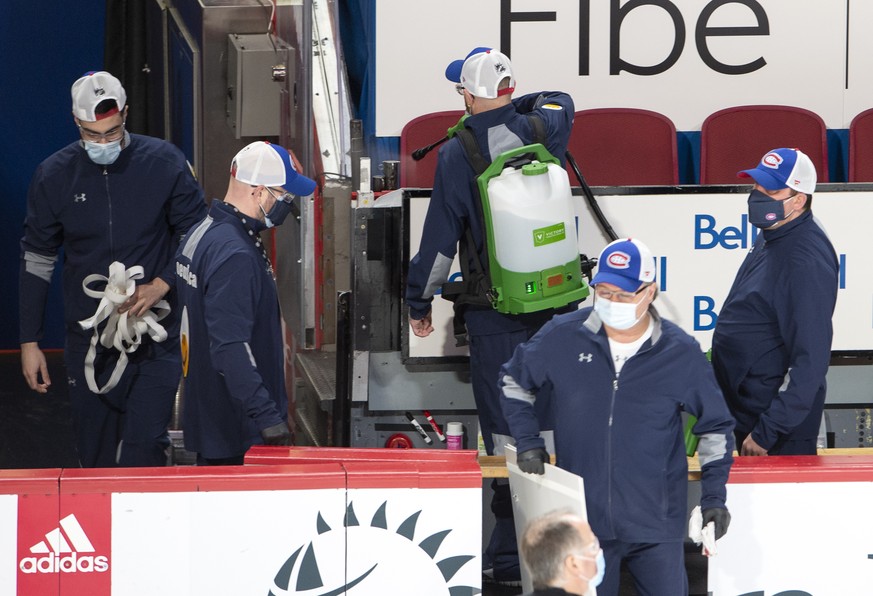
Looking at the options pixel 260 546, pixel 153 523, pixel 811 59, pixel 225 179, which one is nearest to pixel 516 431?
pixel 260 546

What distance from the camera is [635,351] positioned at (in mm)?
4980

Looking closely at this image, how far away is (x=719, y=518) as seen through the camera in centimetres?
489

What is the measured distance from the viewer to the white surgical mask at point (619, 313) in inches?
→ 195

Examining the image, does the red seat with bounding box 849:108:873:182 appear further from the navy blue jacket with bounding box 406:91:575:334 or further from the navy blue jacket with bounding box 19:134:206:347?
the navy blue jacket with bounding box 19:134:206:347

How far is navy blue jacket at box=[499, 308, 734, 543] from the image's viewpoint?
4.94 m

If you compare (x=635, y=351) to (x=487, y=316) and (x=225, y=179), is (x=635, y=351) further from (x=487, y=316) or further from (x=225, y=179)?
(x=225, y=179)

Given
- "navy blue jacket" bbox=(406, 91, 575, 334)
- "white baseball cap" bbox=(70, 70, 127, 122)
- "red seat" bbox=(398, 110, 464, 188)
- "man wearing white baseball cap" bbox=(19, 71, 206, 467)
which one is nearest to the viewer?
"navy blue jacket" bbox=(406, 91, 575, 334)

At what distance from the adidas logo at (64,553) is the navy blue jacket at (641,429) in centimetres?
171

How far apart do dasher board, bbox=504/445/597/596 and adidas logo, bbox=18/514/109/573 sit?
59.1 inches

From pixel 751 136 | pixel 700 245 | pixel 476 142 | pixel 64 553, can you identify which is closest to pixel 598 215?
pixel 700 245

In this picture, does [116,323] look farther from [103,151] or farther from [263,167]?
[263,167]

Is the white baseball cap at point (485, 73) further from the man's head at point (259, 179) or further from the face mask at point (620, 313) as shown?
the face mask at point (620, 313)

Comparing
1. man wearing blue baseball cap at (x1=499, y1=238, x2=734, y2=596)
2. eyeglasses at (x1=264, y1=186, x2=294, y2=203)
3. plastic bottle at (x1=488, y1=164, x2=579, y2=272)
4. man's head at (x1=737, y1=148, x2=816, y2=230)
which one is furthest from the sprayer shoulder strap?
man wearing blue baseball cap at (x1=499, y1=238, x2=734, y2=596)

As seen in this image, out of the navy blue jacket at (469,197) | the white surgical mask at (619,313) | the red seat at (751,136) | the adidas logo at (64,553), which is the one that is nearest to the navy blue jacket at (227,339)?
the adidas logo at (64,553)
